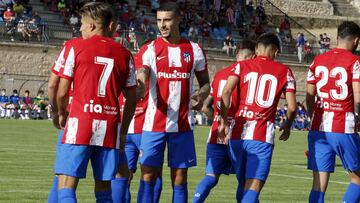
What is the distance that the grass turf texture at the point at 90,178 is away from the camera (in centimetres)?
1666

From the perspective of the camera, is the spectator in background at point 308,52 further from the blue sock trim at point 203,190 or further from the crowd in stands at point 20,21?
the blue sock trim at point 203,190

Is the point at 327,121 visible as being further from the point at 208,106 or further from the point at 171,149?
the point at 171,149

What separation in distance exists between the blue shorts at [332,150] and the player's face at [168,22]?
7.52 feet

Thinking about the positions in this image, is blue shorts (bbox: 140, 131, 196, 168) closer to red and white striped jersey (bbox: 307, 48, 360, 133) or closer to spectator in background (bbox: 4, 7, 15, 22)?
red and white striped jersey (bbox: 307, 48, 360, 133)

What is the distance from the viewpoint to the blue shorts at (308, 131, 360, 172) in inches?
537

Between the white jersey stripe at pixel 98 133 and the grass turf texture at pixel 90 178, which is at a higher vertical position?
the white jersey stripe at pixel 98 133

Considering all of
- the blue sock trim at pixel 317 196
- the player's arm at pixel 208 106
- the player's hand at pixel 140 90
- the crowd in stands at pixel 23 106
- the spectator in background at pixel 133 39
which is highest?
the player's hand at pixel 140 90

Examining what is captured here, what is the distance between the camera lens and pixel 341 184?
2077 centimetres

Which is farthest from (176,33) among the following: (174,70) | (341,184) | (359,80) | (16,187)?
(341,184)

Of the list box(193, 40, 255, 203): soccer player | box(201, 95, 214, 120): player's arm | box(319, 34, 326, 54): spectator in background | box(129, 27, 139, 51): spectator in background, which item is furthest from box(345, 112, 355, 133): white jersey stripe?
box(319, 34, 326, 54): spectator in background

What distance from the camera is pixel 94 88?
408 inches

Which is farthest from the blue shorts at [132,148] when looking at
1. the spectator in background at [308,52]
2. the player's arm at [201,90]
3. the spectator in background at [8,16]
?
the spectator in background at [308,52]

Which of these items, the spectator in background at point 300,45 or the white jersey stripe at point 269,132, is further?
the spectator in background at point 300,45

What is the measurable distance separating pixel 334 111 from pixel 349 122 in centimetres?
24
